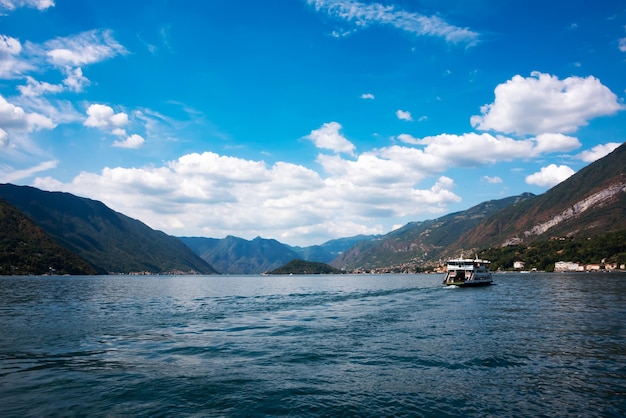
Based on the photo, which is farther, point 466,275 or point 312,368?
point 466,275

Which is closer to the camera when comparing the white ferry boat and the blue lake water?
the blue lake water

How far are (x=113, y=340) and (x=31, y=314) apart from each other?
85.6ft

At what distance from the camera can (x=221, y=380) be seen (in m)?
22.6

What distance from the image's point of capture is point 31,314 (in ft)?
169

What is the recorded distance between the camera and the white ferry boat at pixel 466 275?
13425 cm

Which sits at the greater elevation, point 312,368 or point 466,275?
point 312,368

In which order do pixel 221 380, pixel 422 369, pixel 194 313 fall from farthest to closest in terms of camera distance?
pixel 194 313, pixel 422 369, pixel 221 380

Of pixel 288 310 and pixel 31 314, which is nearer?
pixel 31 314

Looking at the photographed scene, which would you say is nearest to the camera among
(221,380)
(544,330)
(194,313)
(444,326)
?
(221,380)

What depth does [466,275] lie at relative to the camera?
448 feet

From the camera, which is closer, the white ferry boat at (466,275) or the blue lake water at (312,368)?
the blue lake water at (312,368)

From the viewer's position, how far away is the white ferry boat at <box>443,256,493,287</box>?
13425 cm

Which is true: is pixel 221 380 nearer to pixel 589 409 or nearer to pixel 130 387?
pixel 130 387

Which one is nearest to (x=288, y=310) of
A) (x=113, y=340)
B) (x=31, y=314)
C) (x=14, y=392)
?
(x=113, y=340)
